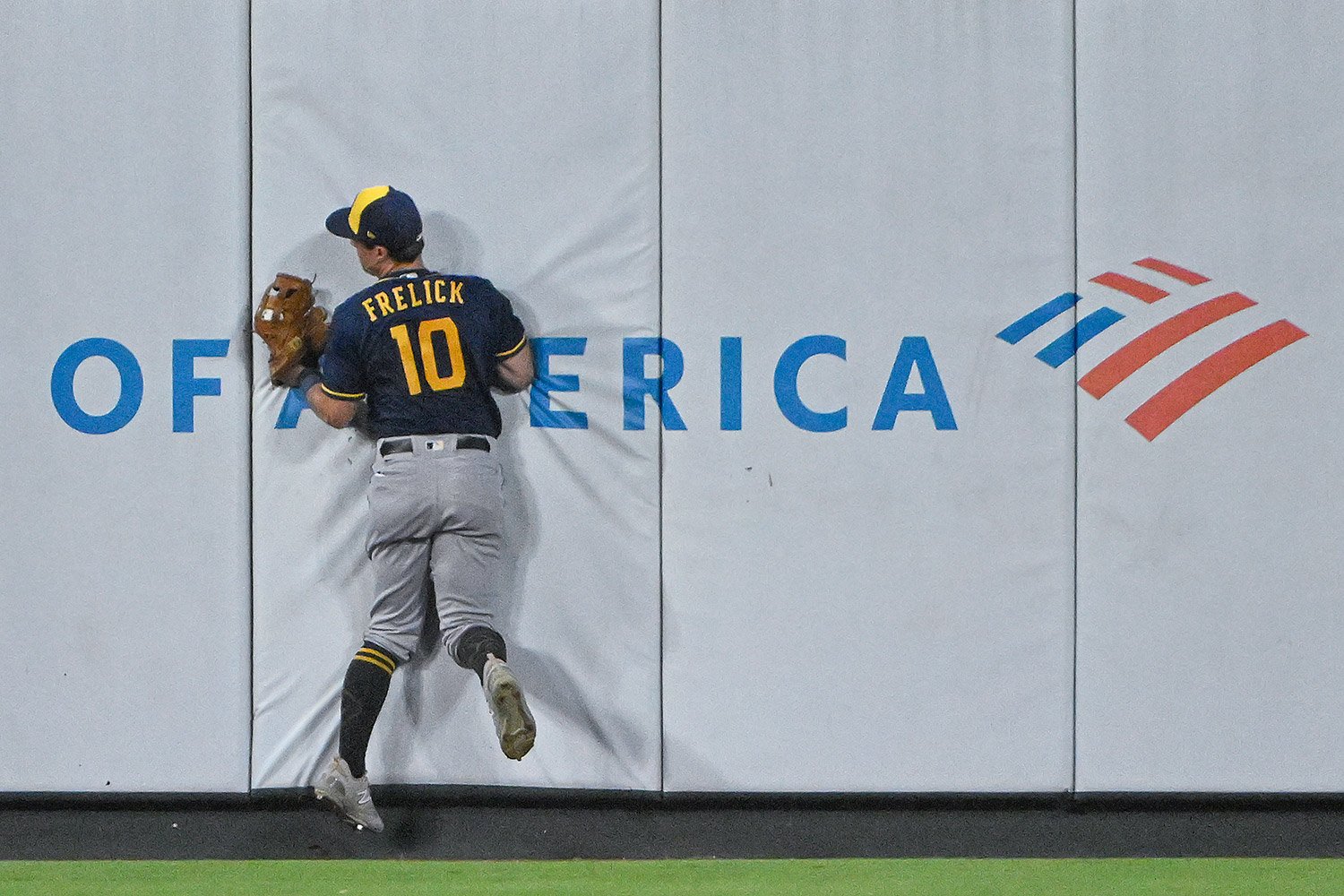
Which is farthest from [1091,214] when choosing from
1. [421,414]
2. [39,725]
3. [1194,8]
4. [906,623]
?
[39,725]

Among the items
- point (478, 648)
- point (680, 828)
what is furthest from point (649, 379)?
point (680, 828)

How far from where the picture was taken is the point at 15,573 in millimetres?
3920

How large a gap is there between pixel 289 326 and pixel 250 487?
1.59 ft

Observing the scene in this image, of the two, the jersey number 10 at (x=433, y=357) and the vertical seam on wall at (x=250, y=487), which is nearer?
→ the jersey number 10 at (x=433, y=357)

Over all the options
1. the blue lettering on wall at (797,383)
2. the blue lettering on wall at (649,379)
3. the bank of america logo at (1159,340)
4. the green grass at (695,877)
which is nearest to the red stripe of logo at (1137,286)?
the bank of america logo at (1159,340)

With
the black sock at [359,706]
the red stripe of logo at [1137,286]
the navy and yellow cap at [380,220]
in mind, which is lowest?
the black sock at [359,706]

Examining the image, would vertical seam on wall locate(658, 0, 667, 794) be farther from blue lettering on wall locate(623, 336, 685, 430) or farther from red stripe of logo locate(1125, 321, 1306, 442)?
red stripe of logo locate(1125, 321, 1306, 442)

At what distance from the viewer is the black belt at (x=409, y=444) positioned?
12.2ft

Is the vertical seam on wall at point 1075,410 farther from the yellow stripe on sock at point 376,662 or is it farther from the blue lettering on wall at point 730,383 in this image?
the yellow stripe on sock at point 376,662

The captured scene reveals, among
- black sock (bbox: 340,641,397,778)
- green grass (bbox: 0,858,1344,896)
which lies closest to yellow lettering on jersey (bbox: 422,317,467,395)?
black sock (bbox: 340,641,397,778)

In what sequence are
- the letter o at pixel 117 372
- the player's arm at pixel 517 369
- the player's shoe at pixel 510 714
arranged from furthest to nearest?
1. the letter o at pixel 117 372
2. the player's arm at pixel 517 369
3. the player's shoe at pixel 510 714

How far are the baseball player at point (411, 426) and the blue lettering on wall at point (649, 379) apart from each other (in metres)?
0.34

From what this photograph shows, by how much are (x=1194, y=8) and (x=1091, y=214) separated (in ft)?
2.05

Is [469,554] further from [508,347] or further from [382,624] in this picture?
[508,347]
